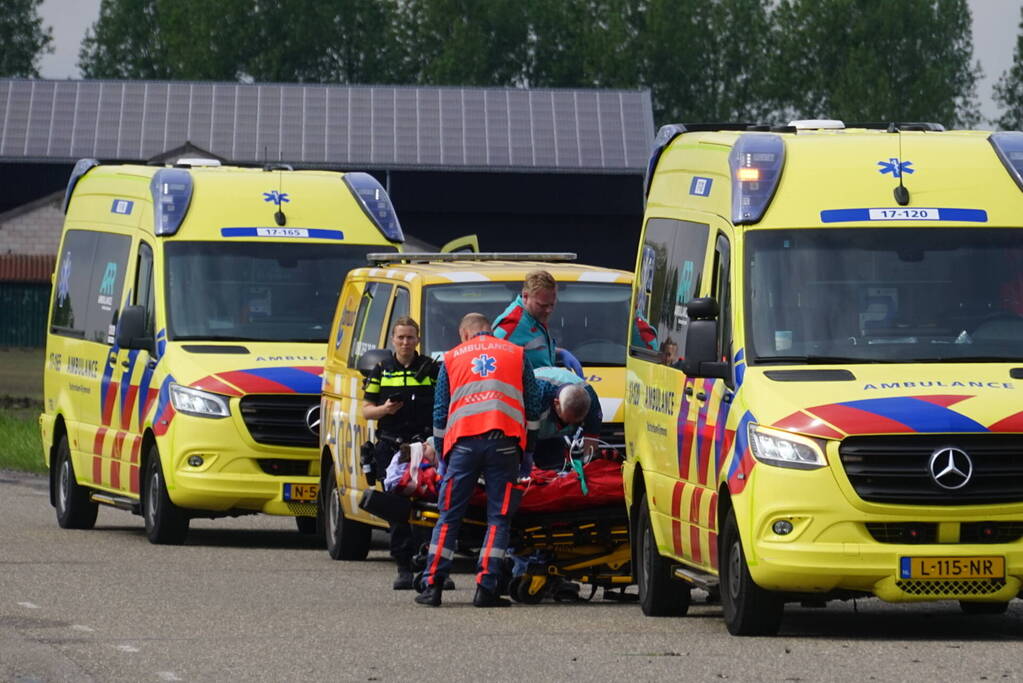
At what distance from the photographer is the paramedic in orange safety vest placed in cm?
1361

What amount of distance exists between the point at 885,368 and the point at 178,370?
7.70 meters

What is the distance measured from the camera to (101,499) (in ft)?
66.5

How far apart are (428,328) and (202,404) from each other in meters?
2.45

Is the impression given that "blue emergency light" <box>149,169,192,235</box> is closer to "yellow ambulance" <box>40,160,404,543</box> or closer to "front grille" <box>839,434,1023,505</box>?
"yellow ambulance" <box>40,160,404,543</box>

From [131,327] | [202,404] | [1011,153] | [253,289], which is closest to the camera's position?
[1011,153]

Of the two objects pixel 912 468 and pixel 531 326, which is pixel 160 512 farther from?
pixel 912 468

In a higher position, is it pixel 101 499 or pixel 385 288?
pixel 385 288

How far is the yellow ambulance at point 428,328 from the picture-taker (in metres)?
16.5

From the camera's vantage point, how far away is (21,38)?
404 ft

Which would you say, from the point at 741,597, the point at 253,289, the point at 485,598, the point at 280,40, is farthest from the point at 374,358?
the point at 280,40

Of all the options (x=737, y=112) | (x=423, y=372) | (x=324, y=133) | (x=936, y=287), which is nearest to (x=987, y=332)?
(x=936, y=287)

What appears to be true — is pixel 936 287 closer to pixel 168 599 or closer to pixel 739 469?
pixel 739 469

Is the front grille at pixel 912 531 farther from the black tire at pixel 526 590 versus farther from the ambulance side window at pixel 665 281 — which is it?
the black tire at pixel 526 590

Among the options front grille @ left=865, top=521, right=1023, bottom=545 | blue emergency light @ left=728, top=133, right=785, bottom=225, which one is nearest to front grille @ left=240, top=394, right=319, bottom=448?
blue emergency light @ left=728, top=133, right=785, bottom=225
